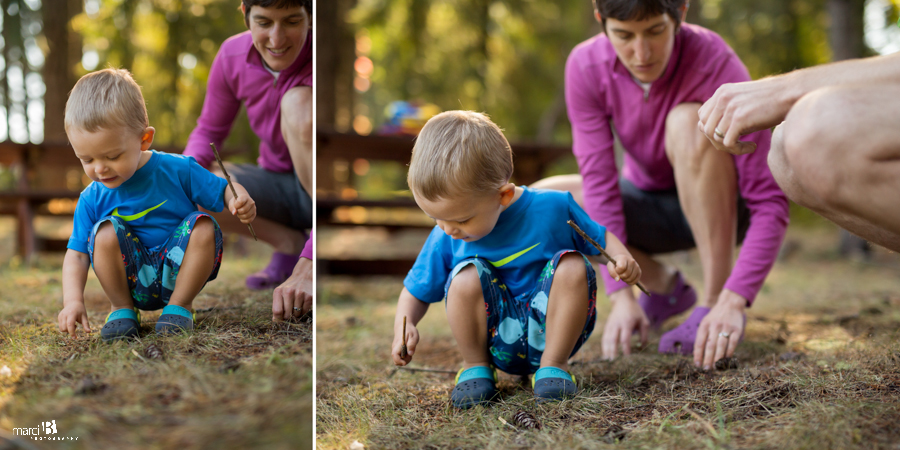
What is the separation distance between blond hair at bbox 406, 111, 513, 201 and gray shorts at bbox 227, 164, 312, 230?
1.07 feet

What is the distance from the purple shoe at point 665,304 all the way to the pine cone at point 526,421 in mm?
1463

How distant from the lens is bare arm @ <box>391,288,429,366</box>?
5.53 feet

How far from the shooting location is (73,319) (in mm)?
1399

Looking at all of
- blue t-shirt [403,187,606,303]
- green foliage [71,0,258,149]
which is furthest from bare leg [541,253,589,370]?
green foliage [71,0,258,149]

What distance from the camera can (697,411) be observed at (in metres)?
1.51

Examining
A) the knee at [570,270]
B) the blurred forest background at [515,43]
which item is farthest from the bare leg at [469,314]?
the blurred forest background at [515,43]

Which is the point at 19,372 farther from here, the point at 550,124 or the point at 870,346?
the point at 550,124

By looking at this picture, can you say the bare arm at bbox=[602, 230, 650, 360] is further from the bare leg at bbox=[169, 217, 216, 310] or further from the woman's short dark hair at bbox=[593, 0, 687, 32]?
the bare leg at bbox=[169, 217, 216, 310]

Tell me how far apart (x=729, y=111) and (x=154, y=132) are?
1465 mm

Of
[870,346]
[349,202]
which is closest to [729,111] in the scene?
[870,346]

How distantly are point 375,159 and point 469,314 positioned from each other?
386cm

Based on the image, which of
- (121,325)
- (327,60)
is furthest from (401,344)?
(327,60)

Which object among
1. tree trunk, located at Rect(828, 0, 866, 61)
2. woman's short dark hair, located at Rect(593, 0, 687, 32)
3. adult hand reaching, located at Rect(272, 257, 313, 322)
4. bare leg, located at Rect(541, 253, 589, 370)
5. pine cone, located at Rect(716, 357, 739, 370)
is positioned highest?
tree trunk, located at Rect(828, 0, 866, 61)

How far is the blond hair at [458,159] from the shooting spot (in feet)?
5.21
